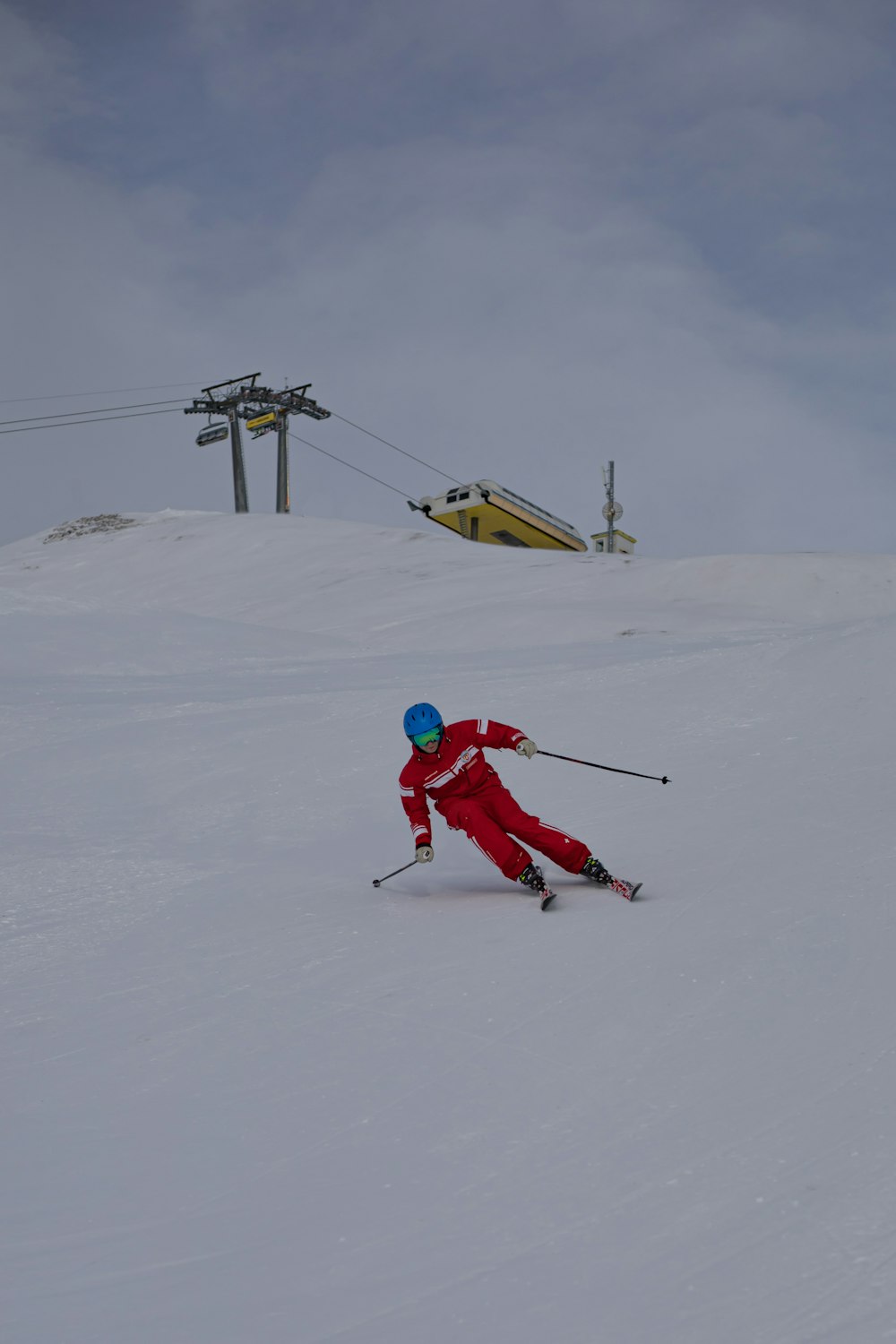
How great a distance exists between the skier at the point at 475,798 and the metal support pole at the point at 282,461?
37294 millimetres

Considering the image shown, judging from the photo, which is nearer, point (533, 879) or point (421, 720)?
point (533, 879)

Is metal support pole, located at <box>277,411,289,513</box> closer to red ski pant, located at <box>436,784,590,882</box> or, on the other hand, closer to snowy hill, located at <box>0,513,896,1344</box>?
snowy hill, located at <box>0,513,896,1344</box>

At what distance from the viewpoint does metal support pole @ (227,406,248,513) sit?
41219 millimetres

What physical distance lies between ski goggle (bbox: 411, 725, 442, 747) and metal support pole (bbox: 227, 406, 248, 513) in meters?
36.8

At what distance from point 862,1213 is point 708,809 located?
4449mm

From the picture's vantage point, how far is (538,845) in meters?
5.77

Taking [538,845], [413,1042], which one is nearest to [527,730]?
[538,845]

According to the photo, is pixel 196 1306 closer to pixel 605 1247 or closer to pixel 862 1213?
pixel 605 1247

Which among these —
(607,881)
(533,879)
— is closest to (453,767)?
(533,879)

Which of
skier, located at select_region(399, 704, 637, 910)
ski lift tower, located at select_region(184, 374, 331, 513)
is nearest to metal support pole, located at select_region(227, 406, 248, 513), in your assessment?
ski lift tower, located at select_region(184, 374, 331, 513)

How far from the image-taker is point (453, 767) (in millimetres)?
5863

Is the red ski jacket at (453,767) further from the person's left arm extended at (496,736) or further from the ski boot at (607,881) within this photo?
the ski boot at (607,881)

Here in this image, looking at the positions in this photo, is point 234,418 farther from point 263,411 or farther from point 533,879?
point 533,879

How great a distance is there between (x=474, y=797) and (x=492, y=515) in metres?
28.7
